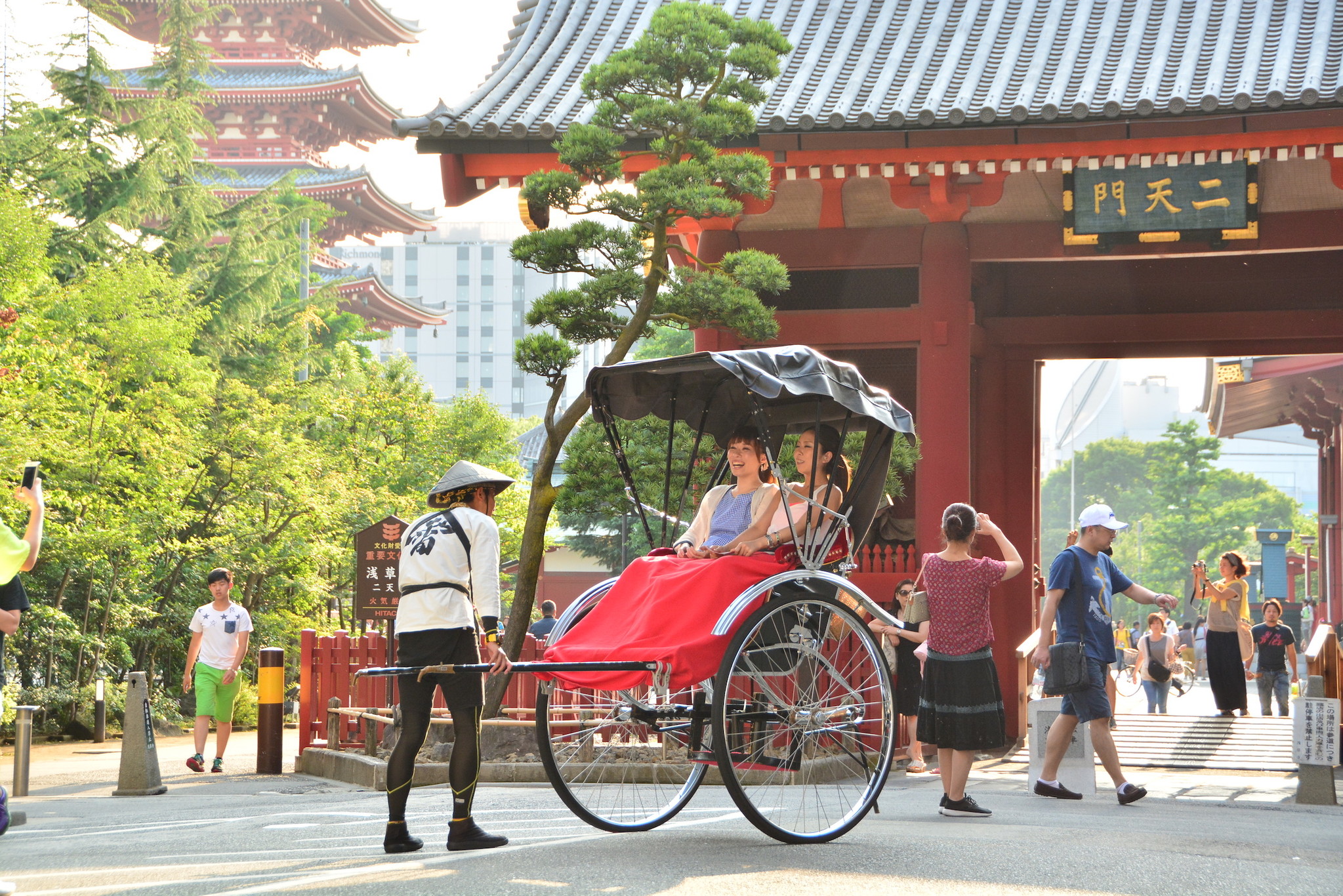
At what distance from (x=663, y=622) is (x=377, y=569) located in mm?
7410

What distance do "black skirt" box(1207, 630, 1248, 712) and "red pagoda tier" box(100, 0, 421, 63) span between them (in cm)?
3748

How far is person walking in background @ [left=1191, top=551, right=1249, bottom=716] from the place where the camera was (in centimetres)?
1216

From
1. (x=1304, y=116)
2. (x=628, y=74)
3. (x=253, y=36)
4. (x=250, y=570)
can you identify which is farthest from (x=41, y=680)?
(x=253, y=36)

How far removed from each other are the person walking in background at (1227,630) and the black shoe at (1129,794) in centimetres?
481

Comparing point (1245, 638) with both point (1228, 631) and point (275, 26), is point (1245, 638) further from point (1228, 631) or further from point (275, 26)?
point (275, 26)

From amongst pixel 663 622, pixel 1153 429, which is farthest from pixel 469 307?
pixel 663 622

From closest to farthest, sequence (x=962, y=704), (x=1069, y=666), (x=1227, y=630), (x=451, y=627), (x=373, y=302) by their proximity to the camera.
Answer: (x=451, y=627) < (x=962, y=704) < (x=1069, y=666) < (x=1227, y=630) < (x=373, y=302)

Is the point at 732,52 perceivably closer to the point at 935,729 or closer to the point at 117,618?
the point at 935,729

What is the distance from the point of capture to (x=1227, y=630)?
40.7 feet

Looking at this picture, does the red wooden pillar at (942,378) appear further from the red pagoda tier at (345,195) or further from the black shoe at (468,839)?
the red pagoda tier at (345,195)

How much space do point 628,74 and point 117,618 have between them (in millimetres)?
10895

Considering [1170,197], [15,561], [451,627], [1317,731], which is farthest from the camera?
[1170,197]

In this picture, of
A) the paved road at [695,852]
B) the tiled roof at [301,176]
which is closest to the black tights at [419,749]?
the paved road at [695,852]

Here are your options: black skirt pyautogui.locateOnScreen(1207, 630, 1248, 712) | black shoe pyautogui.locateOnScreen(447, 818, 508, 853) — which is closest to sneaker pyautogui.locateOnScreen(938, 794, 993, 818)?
black shoe pyautogui.locateOnScreen(447, 818, 508, 853)
